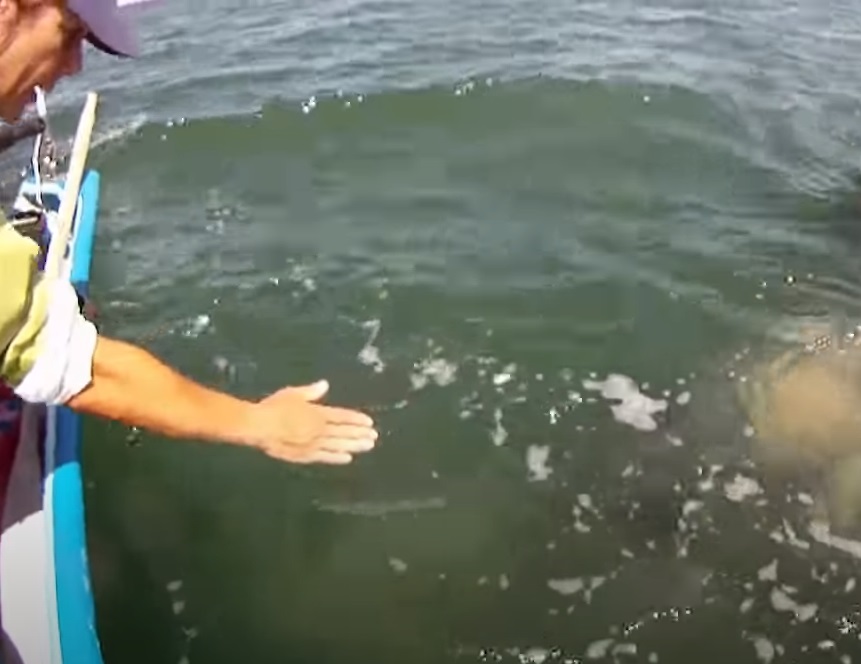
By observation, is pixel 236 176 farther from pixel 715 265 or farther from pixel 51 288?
pixel 51 288

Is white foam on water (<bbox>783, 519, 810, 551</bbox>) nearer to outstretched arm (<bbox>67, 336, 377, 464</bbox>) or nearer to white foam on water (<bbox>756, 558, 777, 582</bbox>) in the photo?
white foam on water (<bbox>756, 558, 777, 582</bbox>)

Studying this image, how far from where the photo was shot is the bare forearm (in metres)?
2.88

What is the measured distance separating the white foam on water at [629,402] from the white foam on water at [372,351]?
1120mm

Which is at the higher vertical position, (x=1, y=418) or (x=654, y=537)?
(x=1, y=418)

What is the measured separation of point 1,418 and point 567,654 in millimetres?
2383

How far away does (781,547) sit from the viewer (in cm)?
484

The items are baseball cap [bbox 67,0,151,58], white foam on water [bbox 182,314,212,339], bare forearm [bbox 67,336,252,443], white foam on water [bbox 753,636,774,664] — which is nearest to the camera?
baseball cap [bbox 67,0,151,58]

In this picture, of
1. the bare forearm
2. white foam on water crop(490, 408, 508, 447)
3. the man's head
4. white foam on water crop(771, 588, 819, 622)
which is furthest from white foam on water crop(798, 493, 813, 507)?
the man's head

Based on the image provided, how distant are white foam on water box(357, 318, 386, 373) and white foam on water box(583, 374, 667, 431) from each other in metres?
1.12

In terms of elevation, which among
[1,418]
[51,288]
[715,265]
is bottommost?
[715,265]

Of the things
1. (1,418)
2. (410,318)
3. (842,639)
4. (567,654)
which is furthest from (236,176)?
(842,639)

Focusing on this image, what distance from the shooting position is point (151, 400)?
2.97m

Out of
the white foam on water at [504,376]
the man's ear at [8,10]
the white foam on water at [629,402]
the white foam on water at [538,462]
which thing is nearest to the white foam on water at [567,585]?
the white foam on water at [538,462]

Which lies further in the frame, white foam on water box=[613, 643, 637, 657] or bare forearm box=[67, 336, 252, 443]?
white foam on water box=[613, 643, 637, 657]
